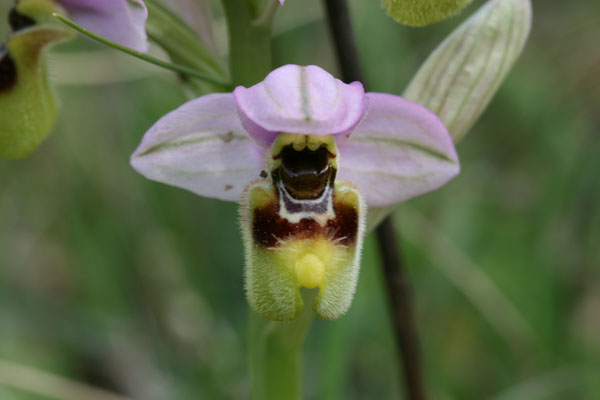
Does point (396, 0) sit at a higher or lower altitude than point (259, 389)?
higher

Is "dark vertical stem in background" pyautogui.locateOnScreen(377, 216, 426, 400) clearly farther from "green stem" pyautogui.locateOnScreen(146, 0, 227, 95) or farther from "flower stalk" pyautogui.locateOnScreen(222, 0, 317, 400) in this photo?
"green stem" pyautogui.locateOnScreen(146, 0, 227, 95)

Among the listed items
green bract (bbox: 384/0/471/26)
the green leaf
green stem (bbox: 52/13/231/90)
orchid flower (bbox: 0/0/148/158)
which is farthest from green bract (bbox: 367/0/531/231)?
orchid flower (bbox: 0/0/148/158)

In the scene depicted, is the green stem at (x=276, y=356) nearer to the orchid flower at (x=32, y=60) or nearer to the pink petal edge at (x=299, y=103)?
the pink petal edge at (x=299, y=103)

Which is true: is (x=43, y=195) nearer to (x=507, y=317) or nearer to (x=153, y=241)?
(x=153, y=241)

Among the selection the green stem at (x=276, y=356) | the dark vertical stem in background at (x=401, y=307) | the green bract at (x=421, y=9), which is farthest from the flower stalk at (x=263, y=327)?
the dark vertical stem in background at (x=401, y=307)

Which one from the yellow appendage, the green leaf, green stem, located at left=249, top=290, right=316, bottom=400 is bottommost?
green stem, located at left=249, top=290, right=316, bottom=400

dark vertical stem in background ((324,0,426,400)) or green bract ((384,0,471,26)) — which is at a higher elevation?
green bract ((384,0,471,26))

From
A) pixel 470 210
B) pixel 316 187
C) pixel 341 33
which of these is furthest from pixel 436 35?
pixel 316 187
